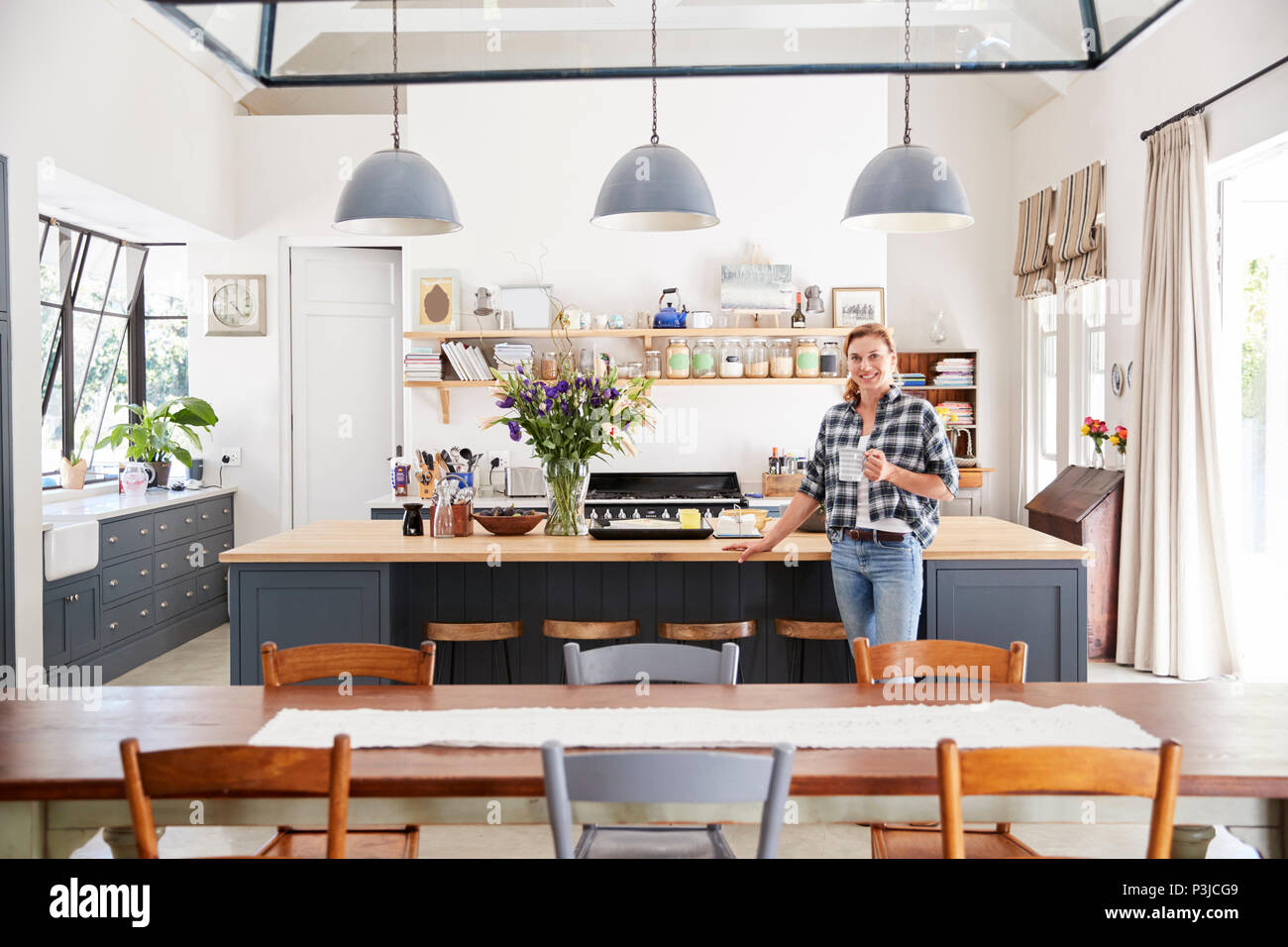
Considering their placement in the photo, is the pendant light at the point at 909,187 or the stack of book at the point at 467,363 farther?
the stack of book at the point at 467,363

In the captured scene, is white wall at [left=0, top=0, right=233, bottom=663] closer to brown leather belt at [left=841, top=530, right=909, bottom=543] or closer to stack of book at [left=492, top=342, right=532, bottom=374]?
stack of book at [left=492, top=342, right=532, bottom=374]

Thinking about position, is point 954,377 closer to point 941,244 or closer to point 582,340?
point 941,244

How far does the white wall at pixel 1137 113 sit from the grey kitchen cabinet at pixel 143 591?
5.31m

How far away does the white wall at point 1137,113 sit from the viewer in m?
4.53

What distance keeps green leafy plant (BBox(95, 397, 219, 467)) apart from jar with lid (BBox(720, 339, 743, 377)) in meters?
3.35

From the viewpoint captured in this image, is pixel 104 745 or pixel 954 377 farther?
pixel 954 377

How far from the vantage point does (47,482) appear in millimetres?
6078

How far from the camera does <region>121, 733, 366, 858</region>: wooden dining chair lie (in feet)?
5.08

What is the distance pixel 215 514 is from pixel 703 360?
3.37 meters

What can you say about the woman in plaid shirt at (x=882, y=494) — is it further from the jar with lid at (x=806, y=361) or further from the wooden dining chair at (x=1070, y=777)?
the jar with lid at (x=806, y=361)

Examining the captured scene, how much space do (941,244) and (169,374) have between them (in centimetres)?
600

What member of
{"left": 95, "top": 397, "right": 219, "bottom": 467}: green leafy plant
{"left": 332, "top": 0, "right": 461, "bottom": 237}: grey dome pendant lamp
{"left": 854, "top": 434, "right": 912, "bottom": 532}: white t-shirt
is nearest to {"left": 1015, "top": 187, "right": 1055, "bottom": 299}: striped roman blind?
{"left": 854, "top": 434, "right": 912, "bottom": 532}: white t-shirt

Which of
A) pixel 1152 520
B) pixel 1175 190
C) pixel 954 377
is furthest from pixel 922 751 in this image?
pixel 954 377

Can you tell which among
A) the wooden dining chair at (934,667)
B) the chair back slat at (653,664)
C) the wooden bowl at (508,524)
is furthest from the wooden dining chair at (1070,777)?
the wooden bowl at (508,524)
